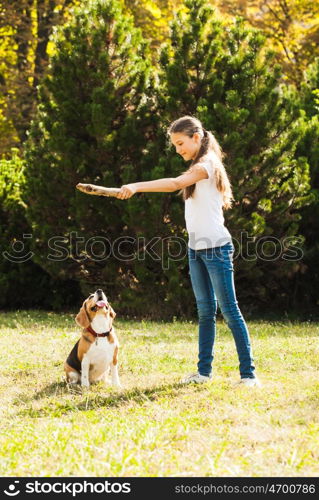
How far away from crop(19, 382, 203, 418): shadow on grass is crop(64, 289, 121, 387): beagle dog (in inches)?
7.0

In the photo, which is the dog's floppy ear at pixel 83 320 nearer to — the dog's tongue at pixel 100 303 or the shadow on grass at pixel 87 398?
the dog's tongue at pixel 100 303

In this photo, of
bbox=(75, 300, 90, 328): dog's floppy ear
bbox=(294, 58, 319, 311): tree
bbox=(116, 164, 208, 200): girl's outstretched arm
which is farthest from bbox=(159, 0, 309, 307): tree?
bbox=(116, 164, 208, 200): girl's outstretched arm

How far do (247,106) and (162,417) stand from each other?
24.1 ft

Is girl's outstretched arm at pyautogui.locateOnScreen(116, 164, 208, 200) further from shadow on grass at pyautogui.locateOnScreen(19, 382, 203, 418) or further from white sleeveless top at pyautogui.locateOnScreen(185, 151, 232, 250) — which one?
shadow on grass at pyautogui.locateOnScreen(19, 382, 203, 418)

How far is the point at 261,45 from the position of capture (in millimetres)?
11023

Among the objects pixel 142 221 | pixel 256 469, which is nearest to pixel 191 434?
pixel 256 469

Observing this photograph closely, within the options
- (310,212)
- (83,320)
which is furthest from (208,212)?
(310,212)

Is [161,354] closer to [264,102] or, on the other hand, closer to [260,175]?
[260,175]

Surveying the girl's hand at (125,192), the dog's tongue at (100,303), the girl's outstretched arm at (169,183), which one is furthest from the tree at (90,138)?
the girl's hand at (125,192)

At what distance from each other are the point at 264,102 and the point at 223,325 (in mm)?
3604

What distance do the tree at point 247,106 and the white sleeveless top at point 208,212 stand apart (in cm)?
537

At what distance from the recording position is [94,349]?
5.98m

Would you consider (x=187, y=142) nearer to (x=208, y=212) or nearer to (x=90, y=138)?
(x=208, y=212)

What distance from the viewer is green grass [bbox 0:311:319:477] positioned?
367 cm
